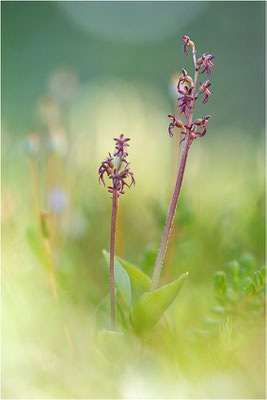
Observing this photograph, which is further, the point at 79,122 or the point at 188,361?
the point at 79,122

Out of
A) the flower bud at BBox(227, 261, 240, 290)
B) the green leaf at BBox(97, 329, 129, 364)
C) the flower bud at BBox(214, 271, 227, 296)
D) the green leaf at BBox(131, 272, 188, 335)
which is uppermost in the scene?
the flower bud at BBox(227, 261, 240, 290)

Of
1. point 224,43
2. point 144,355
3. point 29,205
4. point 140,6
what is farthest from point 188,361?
point 140,6

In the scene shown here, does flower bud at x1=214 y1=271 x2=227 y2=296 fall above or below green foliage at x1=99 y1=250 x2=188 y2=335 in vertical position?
above

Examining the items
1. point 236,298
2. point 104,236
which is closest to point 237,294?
point 236,298

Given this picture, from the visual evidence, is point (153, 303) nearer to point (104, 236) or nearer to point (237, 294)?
point (237, 294)

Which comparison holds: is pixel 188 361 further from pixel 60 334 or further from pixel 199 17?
pixel 199 17
